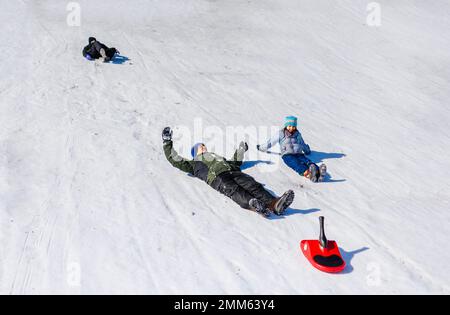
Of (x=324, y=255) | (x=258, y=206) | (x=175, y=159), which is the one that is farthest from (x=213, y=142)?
(x=324, y=255)

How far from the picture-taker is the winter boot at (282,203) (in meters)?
7.02

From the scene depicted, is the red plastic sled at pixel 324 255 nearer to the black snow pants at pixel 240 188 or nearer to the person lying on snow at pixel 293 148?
the black snow pants at pixel 240 188

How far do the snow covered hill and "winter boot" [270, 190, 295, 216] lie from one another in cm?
24

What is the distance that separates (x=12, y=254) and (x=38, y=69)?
7239 millimetres

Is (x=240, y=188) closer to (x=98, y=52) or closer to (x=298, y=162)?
(x=298, y=162)

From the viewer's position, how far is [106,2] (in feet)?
57.1

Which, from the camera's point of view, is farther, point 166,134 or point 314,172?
point 166,134

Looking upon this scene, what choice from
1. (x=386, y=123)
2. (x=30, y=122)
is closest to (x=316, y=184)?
(x=386, y=123)

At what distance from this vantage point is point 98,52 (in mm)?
12789

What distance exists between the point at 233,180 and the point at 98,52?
6.95 m

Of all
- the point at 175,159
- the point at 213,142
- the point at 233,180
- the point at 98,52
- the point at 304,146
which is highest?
the point at 304,146

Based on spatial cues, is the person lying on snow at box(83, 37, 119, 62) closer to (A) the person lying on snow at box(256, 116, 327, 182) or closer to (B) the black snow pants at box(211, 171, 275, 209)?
(A) the person lying on snow at box(256, 116, 327, 182)

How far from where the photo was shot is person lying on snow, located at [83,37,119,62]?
1275 centimetres

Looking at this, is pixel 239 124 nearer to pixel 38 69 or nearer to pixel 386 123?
pixel 386 123
